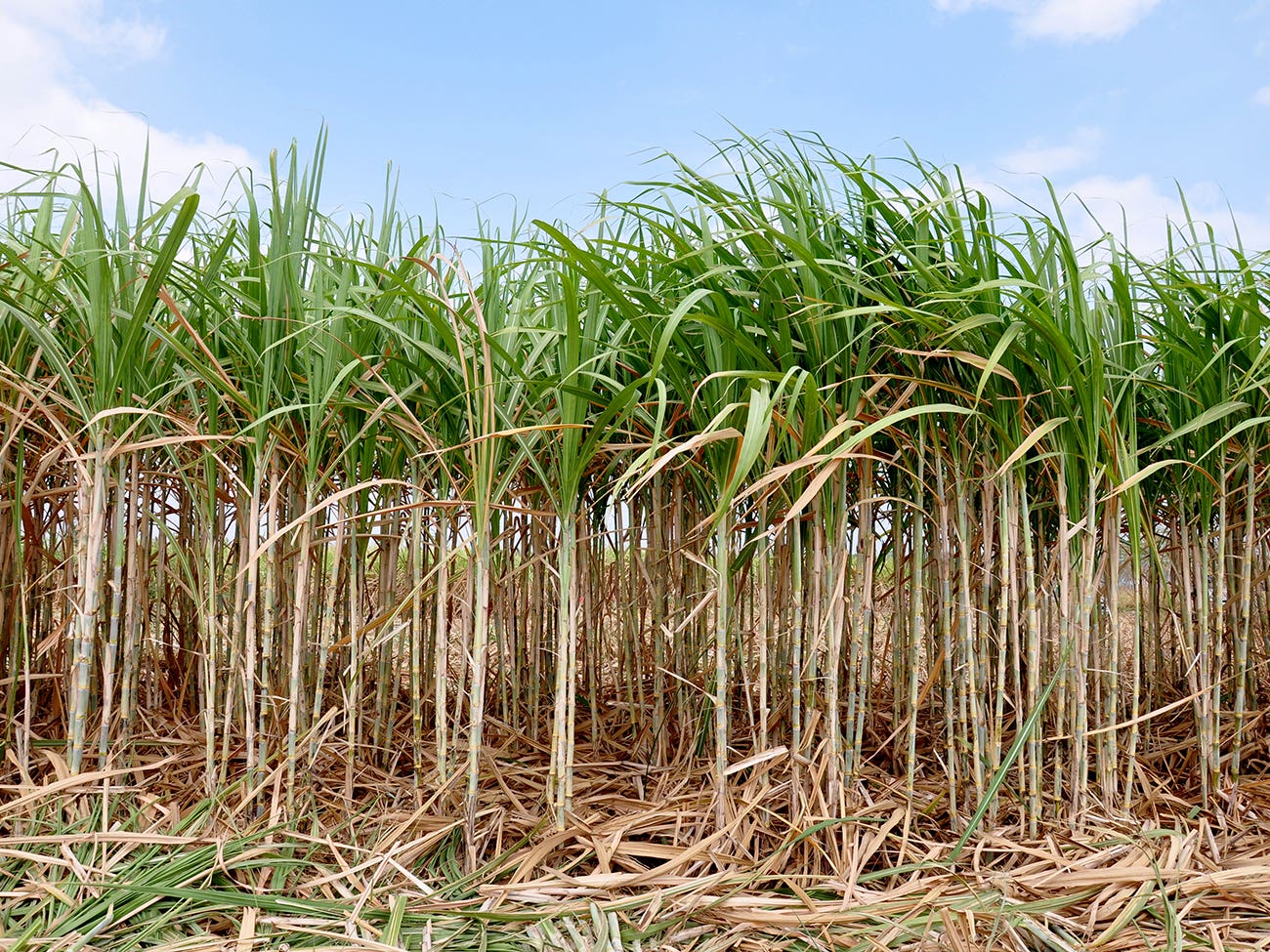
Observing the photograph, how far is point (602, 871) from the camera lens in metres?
1.18

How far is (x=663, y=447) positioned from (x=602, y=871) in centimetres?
66

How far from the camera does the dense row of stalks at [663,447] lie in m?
1.18

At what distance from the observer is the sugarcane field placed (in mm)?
1115

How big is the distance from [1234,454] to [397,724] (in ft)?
5.88

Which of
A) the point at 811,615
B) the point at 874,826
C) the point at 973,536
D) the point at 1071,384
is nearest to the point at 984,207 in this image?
the point at 1071,384

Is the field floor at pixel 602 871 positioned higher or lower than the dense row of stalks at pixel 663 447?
lower

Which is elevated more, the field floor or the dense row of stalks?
the dense row of stalks

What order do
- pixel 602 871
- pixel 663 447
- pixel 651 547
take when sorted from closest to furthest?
pixel 602 871, pixel 663 447, pixel 651 547

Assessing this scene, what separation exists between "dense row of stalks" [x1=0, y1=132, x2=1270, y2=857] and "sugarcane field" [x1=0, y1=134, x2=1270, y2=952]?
0.01 metres

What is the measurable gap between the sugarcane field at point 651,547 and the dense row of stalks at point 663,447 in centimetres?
1

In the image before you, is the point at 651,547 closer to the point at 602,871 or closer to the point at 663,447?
the point at 663,447

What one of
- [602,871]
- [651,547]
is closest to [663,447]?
[651,547]

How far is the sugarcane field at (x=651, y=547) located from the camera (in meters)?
1.12

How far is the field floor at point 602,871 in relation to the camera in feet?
3.52
